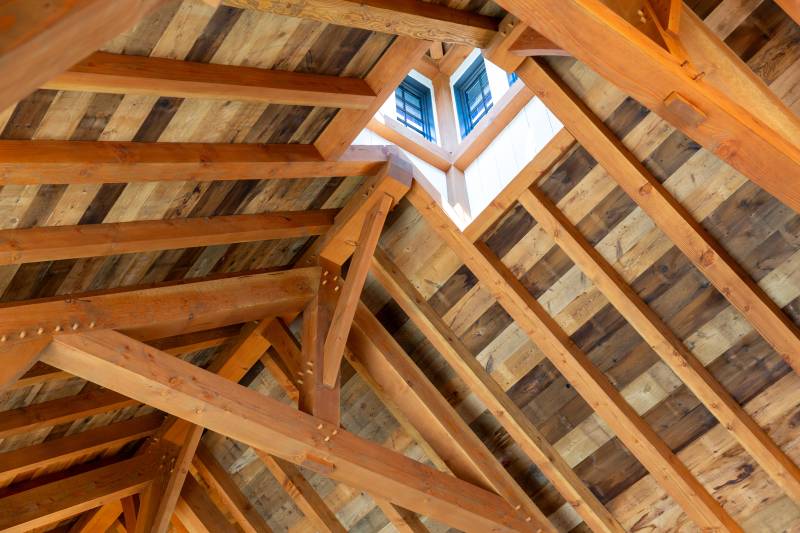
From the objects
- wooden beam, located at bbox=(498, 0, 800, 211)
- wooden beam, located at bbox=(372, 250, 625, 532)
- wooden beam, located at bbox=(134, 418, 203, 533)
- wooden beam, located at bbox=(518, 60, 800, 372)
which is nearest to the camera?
wooden beam, located at bbox=(498, 0, 800, 211)

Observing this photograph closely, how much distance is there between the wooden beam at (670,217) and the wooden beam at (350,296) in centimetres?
106

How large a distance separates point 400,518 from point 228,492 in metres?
1.34

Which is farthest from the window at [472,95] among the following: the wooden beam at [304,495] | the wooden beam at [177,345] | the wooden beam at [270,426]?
the wooden beam at [304,495]

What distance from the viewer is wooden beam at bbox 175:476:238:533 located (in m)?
5.66

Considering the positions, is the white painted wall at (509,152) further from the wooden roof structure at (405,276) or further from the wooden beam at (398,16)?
the wooden beam at (398,16)

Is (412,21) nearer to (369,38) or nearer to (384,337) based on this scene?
(369,38)

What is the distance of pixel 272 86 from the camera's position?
316 centimetres

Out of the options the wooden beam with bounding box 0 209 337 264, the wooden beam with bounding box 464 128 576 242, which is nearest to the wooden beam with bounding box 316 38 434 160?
the wooden beam with bounding box 0 209 337 264

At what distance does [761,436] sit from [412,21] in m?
2.60

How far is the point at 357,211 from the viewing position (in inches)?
171

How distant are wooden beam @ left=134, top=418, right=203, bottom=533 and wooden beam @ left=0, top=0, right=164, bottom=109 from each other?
4.21 meters

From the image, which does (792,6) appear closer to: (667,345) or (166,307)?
(667,345)

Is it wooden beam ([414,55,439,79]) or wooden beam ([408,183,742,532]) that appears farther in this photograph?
wooden beam ([414,55,439,79])

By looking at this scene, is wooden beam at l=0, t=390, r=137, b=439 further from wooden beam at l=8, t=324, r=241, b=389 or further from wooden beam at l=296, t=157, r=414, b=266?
wooden beam at l=296, t=157, r=414, b=266
